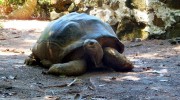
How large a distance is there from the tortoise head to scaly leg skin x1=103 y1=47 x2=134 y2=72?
0.12 metres

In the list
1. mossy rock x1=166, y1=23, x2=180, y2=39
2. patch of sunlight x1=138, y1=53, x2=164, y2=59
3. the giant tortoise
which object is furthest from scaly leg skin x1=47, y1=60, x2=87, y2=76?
mossy rock x1=166, y1=23, x2=180, y2=39

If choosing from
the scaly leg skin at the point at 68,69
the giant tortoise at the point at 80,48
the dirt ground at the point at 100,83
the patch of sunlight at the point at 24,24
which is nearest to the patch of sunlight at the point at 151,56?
the dirt ground at the point at 100,83

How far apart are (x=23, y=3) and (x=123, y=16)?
726cm

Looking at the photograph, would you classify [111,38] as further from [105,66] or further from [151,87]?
[151,87]

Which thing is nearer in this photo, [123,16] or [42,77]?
[42,77]

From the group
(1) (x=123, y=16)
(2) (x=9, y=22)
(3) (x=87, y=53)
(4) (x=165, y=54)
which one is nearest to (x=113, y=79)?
(3) (x=87, y=53)

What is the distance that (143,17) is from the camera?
32.4 feet

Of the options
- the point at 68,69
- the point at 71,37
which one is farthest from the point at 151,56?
the point at 68,69

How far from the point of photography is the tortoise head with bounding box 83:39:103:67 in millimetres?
4863

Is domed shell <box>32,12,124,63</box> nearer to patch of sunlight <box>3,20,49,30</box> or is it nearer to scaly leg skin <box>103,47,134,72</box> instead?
scaly leg skin <box>103,47,134,72</box>

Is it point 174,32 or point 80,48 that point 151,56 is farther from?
point 80,48

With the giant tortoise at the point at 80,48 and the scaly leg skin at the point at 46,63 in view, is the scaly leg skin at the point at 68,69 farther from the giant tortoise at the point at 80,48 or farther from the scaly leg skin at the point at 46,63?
the scaly leg skin at the point at 46,63

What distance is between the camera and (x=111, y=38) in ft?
17.3

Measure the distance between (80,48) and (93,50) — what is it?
0.68ft
